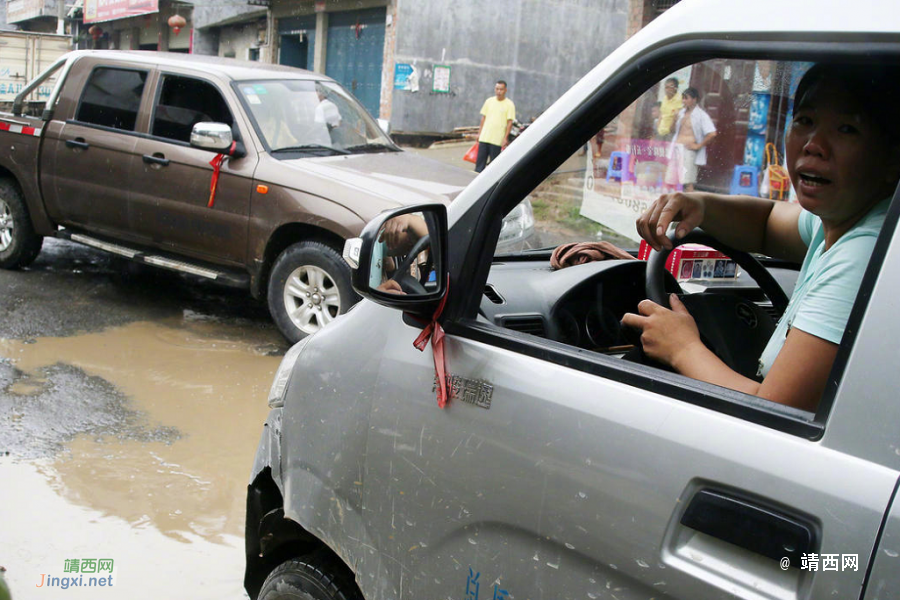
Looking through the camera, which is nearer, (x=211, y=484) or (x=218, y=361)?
(x=211, y=484)

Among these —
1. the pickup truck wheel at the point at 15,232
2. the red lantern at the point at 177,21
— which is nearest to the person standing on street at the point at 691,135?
the pickup truck wheel at the point at 15,232

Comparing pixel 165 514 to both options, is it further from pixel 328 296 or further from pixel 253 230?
pixel 253 230

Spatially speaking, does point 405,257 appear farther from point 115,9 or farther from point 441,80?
point 115,9

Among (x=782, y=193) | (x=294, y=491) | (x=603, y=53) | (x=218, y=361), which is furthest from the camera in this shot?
(x=603, y=53)

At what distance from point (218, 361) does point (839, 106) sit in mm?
4888

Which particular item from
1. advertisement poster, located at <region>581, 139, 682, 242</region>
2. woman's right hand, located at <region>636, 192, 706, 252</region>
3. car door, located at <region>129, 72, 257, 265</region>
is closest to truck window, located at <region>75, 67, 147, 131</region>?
car door, located at <region>129, 72, 257, 265</region>

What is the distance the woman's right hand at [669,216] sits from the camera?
227cm

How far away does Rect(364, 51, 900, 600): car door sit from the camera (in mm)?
1285

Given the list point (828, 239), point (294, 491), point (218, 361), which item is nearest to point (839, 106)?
point (828, 239)

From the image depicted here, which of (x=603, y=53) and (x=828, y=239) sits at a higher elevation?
(x=603, y=53)

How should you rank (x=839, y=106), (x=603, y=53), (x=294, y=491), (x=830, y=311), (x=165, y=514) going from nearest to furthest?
(x=830, y=311), (x=839, y=106), (x=294, y=491), (x=165, y=514), (x=603, y=53)

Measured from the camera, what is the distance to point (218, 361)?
5.89 meters

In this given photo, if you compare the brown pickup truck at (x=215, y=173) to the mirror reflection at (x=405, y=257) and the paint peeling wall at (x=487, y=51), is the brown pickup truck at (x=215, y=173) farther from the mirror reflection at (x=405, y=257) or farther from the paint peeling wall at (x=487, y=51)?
the paint peeling wall at (x=487, y=51)

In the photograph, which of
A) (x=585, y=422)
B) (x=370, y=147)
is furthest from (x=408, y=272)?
(x=370, y=147)
